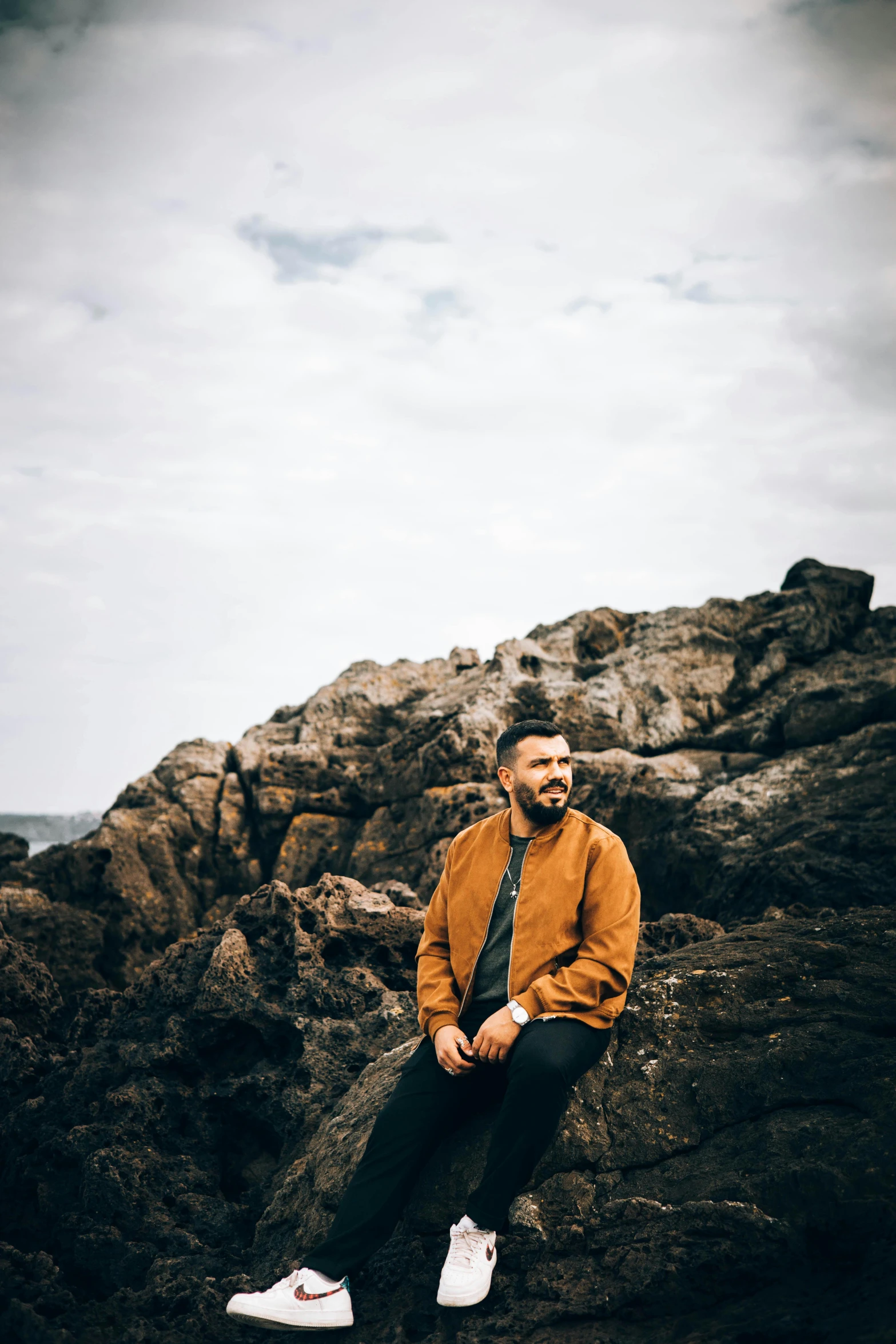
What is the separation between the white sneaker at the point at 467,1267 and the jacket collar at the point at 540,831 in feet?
6.99

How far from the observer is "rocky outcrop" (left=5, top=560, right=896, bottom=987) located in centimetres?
1110

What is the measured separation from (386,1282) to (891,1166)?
109 inches

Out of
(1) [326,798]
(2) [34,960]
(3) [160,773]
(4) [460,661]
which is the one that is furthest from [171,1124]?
(4) [460,661]

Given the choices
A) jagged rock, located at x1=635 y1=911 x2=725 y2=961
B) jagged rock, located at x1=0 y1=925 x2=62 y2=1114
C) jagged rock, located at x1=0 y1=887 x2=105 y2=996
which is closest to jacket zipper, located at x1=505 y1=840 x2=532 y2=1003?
jagged rock, located at x1=635 y1=911 x2=725 y2=961

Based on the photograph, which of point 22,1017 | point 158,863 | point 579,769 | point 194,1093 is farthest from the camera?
point 158,863

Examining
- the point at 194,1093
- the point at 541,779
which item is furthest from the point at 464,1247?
the point at 194,1093

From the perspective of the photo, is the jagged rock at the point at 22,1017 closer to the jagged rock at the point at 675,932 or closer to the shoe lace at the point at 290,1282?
the shoe lace at the point at 290,1282

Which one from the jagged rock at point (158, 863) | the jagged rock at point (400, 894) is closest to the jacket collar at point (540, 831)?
the jagged rock at point (400, 894)

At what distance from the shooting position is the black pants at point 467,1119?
4.45m

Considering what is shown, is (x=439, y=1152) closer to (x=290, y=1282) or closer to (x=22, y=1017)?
(x=290, y=1282)

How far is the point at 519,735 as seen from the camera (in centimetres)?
559

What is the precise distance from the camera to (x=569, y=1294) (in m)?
4.20

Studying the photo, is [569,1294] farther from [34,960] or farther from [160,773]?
[160,773]

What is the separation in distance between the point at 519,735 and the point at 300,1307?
336 centimetres
